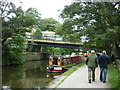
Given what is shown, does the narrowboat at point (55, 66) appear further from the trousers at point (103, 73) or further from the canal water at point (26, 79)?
the trousers at point (103, 73)

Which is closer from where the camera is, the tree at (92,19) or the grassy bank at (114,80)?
the grassy bank at (114,80)

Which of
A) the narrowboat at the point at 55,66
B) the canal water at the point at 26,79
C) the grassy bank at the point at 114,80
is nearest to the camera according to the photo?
the grassy bank at the point at 114,80

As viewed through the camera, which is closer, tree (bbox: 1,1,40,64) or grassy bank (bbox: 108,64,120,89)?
grassy bank (bbox: 108,64,120,89)

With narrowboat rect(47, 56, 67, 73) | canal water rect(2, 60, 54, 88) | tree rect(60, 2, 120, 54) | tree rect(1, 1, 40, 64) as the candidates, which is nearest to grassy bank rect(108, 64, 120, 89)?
canal water rect(2, 60, 54, 88)

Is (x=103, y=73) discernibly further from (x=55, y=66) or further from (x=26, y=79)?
(x=55, y=66)

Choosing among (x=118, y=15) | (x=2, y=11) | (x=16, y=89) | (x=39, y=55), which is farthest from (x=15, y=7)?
(x=39, y=55)

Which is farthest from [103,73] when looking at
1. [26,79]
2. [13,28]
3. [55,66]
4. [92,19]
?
[13,28]

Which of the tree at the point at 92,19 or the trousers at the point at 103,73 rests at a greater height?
the tree at the point at 92,19

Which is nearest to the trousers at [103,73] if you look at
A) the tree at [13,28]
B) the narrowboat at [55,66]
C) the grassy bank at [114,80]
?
the grassy bank at [114,80]

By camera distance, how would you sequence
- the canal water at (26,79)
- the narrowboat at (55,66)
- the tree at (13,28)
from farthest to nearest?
the tree at (13,28), the narrowboat at (55,66), the canal water at (26,79)

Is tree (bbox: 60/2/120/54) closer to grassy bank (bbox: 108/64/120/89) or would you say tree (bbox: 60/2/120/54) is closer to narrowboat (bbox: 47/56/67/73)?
narrowboat (bbox: 47/56/67/73)

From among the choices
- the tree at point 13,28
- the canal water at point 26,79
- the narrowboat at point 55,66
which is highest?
the tree at point 13,28

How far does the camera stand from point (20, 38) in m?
31.9

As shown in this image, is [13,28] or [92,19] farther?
[13,28]
